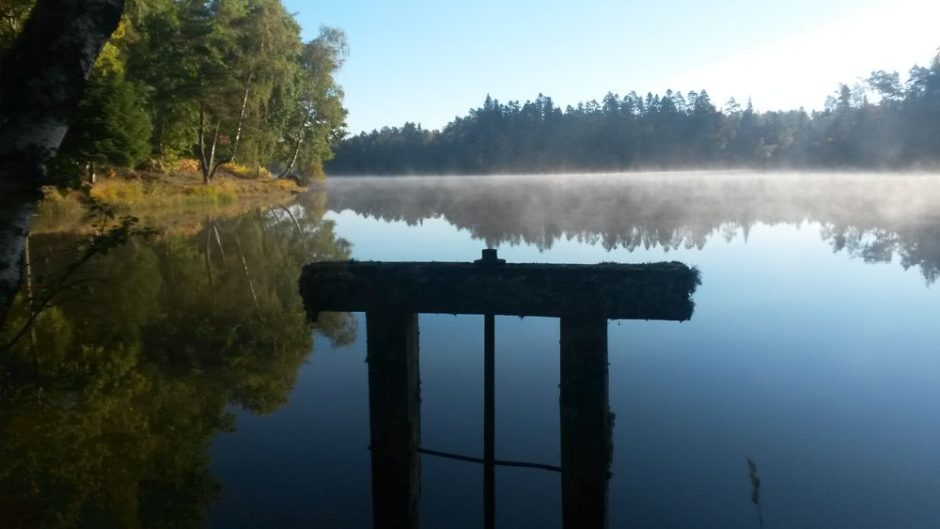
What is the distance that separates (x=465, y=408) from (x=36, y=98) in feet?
15.2

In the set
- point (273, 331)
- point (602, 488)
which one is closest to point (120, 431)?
point (273, 331)

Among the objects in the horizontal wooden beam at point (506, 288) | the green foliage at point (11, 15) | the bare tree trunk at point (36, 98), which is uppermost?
the green foliage at point (11, 15)

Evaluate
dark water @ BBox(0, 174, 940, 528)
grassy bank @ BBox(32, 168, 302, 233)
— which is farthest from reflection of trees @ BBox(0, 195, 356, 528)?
grassy bank @ BBox(32, 168, 302, 233)

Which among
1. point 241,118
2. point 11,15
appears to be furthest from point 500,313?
point 241,118

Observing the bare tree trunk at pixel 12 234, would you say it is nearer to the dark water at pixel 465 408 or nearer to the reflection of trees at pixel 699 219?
the dark water at pixel 465 408

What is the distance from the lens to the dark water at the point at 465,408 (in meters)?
4.81

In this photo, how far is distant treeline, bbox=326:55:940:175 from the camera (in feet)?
228

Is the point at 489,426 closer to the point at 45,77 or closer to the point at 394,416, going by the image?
the point at 394,416

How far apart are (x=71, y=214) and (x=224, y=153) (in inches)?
873

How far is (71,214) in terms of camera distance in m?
23.3

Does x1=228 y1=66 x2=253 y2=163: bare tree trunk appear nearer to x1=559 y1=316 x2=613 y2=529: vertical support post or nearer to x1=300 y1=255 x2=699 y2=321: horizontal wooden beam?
x1=300 y1=255 x2=699 y2=321: horizontal wooden beam

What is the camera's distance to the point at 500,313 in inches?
152

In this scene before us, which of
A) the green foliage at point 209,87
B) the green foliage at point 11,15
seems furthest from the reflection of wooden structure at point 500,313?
the green foliage at point 209,87

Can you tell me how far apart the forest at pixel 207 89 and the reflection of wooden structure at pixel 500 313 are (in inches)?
764
